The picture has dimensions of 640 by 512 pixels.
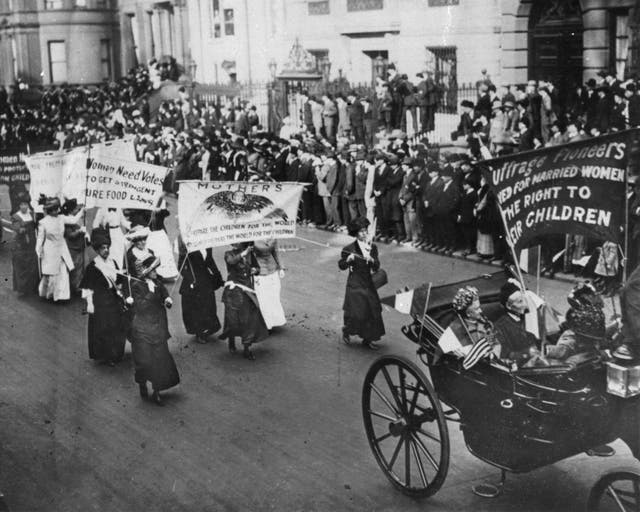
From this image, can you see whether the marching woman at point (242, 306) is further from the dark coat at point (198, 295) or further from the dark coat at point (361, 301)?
the dark coat at point (361, 301)

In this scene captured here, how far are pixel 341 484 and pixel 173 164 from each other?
20.0 meters

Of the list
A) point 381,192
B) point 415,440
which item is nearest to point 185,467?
point 415,440

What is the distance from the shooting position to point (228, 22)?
38.2m

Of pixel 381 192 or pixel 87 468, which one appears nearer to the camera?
pixel 87 468

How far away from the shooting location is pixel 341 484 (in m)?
8.59

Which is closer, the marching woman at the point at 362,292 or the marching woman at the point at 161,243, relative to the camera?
the marching woman at the point at 362,292

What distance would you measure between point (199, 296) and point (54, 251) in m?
3.59

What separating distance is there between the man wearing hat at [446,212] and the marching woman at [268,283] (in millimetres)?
4747

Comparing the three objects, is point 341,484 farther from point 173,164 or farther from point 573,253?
point 173,164

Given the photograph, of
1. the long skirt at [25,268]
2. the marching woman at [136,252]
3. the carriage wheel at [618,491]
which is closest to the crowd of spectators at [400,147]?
the long skirt at [25,268]

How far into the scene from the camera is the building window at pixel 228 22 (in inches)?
1494

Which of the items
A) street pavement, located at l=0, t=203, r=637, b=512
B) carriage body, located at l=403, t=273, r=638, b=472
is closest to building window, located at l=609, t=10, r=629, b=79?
street pavement, located at l=0, t=203, r=637, b=512

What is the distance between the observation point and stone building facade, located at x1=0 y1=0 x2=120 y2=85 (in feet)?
161

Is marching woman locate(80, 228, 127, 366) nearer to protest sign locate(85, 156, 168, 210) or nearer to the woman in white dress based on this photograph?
protest sign locate(85, 156, 168, 210)
